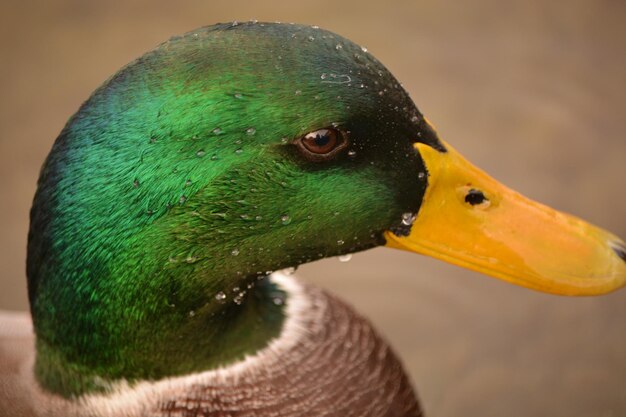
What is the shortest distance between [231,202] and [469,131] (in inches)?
74.9

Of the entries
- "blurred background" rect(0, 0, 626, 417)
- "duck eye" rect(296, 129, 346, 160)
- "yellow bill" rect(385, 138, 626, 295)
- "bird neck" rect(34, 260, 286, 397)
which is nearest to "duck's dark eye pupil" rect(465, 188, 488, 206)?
"yellow bill" rect(385, 138, 626, 295)

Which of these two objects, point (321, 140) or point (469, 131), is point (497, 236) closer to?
point (321, 140)

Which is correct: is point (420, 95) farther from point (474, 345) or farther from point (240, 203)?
point (240, 203)

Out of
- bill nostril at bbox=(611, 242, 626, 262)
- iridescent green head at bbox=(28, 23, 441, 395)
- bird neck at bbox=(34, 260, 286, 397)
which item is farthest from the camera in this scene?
bill nostril at bbox=(611, 242, 626, 262)

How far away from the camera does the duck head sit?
1.04 meters

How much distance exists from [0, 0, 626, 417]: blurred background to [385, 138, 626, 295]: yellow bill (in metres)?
1.26

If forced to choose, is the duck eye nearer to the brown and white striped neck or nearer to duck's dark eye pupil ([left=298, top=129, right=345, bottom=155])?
duck's dark eye pupil ([left=298, top=129, right=345, bottom=155])

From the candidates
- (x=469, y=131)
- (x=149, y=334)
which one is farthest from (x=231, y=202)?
(x=469, y=131)

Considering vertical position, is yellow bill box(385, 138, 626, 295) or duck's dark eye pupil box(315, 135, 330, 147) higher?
duck's dark eye pupil box(315, 135, 330, 147)

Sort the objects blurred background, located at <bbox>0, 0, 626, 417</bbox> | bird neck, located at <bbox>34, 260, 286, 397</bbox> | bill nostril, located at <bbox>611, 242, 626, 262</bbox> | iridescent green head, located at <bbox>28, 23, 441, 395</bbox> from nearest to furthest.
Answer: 1. iridescent green head, located at <bbox>28, 23, 441, 395</bbox>
2. bird neck, located at <bbox>34, 260, 286, 397</bbox>
3. bill nostril, located at <bbox>611, 242, 626, 262</bbox>
4. blurred background, located at <bbox>0, 0, 626, 417</bbox>

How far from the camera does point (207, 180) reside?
3.48 feet

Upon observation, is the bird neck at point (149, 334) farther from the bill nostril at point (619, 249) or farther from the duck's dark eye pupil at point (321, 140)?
the bill nostril at point (619, 249)

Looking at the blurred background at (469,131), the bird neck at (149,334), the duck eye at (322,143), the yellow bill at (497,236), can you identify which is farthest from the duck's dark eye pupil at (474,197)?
the blurred background at (469,131)

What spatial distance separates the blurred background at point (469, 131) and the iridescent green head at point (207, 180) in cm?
139
